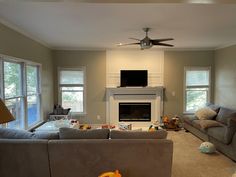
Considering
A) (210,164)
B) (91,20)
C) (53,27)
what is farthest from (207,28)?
(53,27)

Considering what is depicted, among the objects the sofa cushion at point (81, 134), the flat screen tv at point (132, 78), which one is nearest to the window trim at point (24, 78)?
the sofa cushion at point (81, 134)

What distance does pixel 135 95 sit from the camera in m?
7.06

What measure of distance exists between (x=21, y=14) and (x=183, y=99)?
217 inches

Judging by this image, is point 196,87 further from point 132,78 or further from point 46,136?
point 46,136

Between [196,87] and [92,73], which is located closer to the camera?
[92,73]

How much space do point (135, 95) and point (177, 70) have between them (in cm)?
162

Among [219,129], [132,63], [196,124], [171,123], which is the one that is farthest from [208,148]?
[132,63]

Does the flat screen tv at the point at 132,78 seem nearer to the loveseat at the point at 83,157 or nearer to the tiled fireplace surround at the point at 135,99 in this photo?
the tiled fireplace surround at the point at 135,99

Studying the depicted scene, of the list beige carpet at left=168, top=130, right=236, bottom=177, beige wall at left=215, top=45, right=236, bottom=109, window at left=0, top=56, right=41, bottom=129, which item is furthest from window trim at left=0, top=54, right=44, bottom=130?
beige wall at left=215, top=45, right=236, bottom=109

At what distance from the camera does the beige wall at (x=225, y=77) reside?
19.5 feet

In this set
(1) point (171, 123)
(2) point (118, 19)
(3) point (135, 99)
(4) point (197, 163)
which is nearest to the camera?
(2) point (118, 19)

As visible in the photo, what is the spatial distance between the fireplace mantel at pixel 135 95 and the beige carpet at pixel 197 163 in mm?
2053

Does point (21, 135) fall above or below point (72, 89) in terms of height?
below

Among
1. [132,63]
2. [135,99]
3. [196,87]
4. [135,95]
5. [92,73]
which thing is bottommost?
[135,99]
